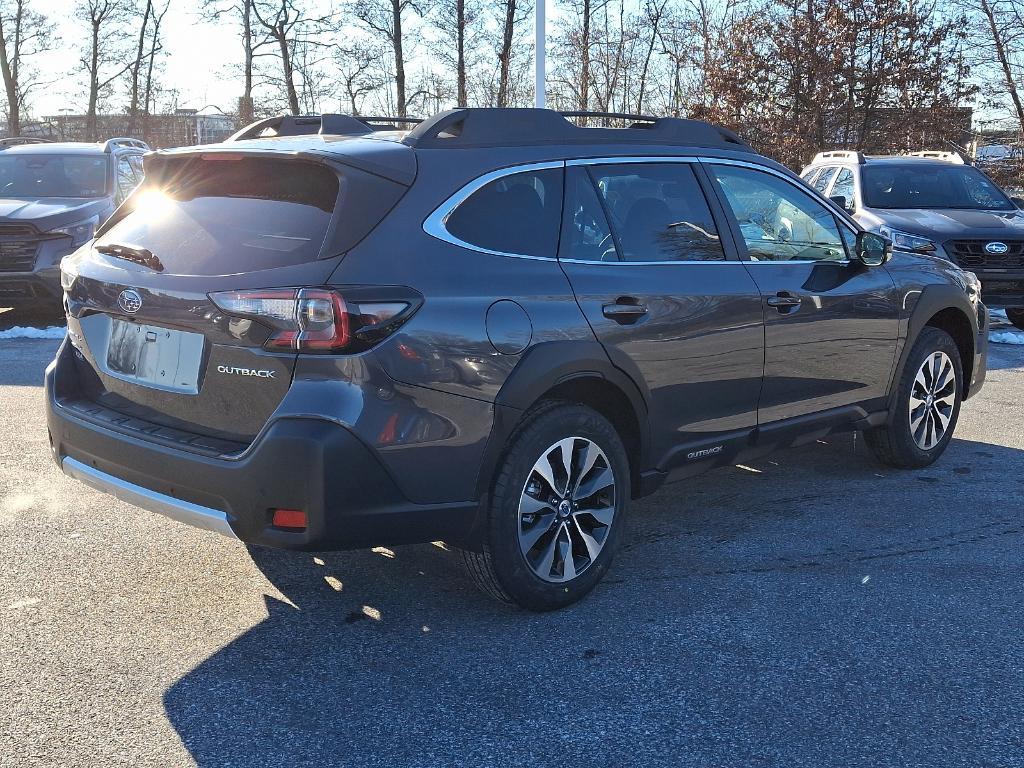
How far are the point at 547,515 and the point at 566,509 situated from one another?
0.29ft

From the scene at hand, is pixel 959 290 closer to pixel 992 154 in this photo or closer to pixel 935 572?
pixel 935 572

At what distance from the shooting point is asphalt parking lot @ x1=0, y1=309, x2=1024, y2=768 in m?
2.98

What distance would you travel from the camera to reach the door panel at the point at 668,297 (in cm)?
400

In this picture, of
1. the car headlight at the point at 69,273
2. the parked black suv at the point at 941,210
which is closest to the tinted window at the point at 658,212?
the car headlight at the point at 69,273

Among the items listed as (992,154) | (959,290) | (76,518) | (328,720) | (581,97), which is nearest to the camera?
(328,720)

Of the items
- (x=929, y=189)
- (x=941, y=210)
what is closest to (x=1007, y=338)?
(x=941, y=210)

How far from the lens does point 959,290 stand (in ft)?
19.2

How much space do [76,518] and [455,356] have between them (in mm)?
2305

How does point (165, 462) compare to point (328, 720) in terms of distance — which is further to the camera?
point (165, 462)

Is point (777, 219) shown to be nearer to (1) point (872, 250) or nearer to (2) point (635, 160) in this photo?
(1) point (872, 250)

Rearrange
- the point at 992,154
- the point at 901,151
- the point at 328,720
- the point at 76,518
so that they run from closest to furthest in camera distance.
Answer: the point at 328,720, the point at 76,518, the point at 901,151, the point at 992,154

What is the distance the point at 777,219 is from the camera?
4.96 m

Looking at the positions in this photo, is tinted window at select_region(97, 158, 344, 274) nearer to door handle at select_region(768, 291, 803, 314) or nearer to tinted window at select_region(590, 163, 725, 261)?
tinted window at select_region(590, 163, 725, 261)

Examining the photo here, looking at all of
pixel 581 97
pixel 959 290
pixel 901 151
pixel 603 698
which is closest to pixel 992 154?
pixel 901 151
